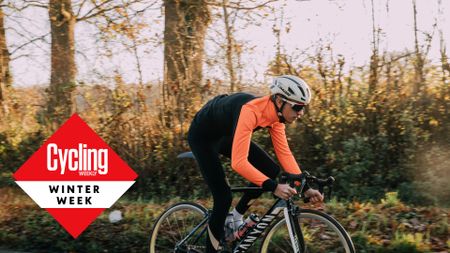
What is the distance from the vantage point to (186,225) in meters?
5.94

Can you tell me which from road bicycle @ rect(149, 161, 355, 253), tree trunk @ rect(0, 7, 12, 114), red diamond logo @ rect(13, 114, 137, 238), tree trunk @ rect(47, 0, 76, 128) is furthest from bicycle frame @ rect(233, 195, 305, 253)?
tree trunk @ rect(0, 7, 12, 114)

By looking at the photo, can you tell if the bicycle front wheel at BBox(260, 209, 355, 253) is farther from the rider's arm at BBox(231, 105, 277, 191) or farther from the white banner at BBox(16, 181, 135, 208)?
the white banner at BBox(16, 181, 135, 208)

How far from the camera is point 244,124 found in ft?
15.8

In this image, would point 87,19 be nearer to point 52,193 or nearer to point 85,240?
point 52,193

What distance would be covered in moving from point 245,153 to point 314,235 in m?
1.19

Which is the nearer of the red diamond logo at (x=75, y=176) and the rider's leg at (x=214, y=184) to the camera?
the rider's leg at (x=214, y=184)

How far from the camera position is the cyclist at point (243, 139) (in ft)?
15.8

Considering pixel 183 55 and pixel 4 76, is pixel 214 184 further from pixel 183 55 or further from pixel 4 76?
pixel 4 76

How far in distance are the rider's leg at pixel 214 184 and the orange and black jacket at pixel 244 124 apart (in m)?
0.15

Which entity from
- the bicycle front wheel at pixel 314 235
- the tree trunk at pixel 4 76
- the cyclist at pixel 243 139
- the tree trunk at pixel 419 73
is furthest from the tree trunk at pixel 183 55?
the bicycle front wheel at pixel 314 235

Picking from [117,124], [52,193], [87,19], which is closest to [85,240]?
[52,193]

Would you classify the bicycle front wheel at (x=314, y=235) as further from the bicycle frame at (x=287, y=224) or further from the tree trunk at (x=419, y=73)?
the tree trunk at (x=419, y=73)

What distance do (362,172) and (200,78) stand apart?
350cm

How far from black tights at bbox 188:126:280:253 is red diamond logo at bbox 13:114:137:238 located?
293cm
